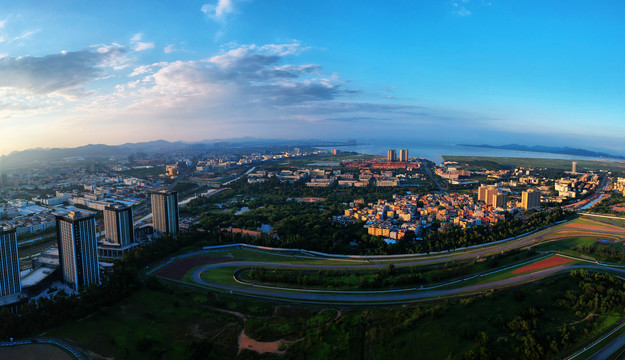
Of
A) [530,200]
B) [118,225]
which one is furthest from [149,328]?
[530,200]

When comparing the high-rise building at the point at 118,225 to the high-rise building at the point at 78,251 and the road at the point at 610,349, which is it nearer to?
the high-rise building at the point at 78,251

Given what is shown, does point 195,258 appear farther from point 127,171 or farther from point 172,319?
point 127,171

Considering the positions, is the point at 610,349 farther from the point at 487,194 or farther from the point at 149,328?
the point at 487,194

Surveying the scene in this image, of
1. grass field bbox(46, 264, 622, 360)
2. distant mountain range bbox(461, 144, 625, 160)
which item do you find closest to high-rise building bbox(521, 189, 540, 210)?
grass field bbox(46, 264, 622, 360)

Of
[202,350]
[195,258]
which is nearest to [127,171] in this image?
[195,258]

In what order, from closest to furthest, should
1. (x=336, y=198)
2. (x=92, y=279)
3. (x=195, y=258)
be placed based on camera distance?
(x=92, y=279)
(x=195, y=258)
(x=336, y=198)

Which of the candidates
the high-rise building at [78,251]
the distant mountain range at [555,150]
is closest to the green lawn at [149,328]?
the high-rise building at [78,251]

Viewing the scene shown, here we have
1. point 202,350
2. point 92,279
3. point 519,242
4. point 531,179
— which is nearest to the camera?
point 202,350
